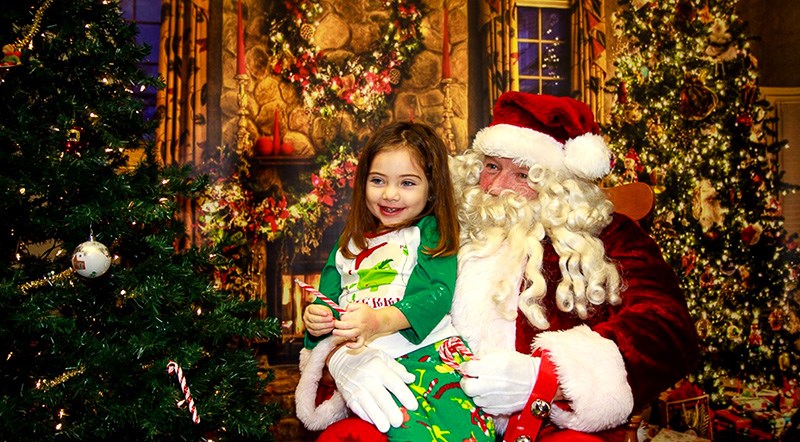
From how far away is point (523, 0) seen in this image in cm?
495

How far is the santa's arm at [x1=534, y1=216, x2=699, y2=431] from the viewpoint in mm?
1982

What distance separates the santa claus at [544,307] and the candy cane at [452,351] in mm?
56

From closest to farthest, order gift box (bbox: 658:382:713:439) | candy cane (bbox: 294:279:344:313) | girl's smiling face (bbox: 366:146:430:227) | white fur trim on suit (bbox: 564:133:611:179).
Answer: candy cane (bbox: 294:279:344:313)
girl's smiling face (bbox: 366:146:430:227)
white fur trim on suit (bbox: 564:133:611:179)
gift box (bbox: 658:382:713:439)

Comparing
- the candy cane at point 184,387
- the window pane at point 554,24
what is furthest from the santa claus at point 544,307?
the window pane at point 554,24

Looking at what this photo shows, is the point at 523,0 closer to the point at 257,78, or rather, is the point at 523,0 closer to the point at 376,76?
the point at 376,76

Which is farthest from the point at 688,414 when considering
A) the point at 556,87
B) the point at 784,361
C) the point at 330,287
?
the point at 330,287

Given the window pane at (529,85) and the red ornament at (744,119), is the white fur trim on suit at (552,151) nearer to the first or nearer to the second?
the window pane at (529,85)

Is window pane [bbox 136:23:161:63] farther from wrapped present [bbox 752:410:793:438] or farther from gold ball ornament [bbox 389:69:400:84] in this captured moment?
wrapped present [bbox 752:410:793:438]

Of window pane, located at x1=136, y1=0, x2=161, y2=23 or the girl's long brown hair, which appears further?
window pane, located at x1=136, y1=0, x2=161, y2=23

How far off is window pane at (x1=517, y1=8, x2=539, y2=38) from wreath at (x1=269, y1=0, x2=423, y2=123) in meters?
0.78

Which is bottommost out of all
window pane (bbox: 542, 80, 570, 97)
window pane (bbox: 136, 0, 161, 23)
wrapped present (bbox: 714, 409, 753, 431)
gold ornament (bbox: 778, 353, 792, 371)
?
wrapped present (bbox: 714, 409, 753, 431)

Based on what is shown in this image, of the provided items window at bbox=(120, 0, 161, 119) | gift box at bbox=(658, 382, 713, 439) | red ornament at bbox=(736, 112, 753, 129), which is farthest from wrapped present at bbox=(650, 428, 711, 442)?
window at bbox=(120, 0, 161, 119)

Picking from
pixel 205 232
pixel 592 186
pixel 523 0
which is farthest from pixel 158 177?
pixel 523 0

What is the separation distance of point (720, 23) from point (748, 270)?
75.7 inches
